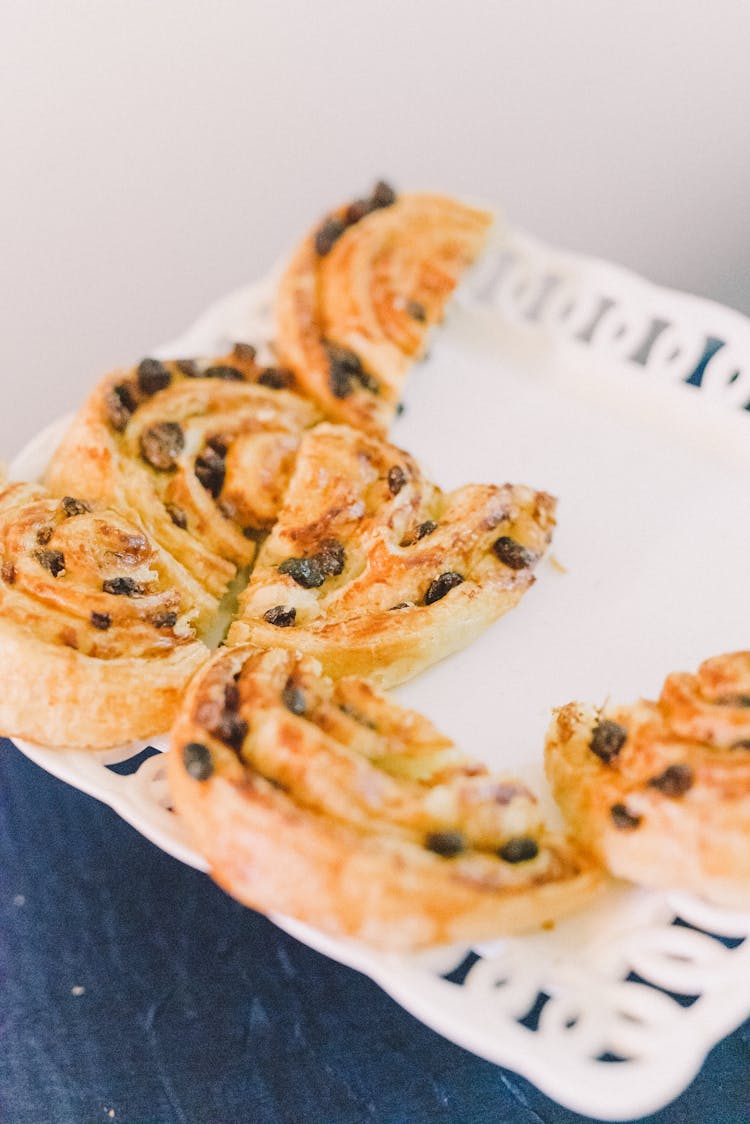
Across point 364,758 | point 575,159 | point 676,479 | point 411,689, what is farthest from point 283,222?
point 364,758

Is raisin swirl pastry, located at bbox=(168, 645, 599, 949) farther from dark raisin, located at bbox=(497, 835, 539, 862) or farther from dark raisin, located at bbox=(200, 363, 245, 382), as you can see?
dark raisin, located at bbox=(200, 363, 245, 382)

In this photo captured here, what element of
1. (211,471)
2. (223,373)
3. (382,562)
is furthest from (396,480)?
(223,373)

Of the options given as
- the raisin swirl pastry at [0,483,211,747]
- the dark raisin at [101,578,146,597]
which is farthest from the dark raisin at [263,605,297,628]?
the dark raisin at [101,578,146,597]

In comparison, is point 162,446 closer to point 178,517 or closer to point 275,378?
point 178,517

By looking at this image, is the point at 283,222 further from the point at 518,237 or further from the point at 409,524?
the point at 409,524

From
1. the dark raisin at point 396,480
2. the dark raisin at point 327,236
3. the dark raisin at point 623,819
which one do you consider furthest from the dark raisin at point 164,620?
the dark raisin at point 327,236

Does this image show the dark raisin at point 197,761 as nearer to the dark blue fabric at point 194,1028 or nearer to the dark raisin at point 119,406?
the dark blue fabric at point 194,1028
